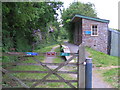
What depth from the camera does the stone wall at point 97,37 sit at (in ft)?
50.3

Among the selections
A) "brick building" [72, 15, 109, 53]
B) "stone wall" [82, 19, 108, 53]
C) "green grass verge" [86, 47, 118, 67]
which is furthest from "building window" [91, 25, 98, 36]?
"green grass verge" [86, 47, 118, 67]

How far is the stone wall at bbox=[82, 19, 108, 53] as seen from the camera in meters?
Answer: 15.3

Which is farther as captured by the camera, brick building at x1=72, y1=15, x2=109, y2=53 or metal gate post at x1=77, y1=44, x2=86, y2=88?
brick building at x1=72, y1=15, x2=109, y2=53

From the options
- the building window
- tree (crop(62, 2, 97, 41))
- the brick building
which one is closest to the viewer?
the brick building

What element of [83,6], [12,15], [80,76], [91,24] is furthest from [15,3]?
[83,6]

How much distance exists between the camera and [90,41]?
15.4 meters

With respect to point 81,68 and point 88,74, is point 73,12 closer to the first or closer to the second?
point 81,68

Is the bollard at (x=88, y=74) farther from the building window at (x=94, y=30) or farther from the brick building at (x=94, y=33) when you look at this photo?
the building window at (x=94, y=30)

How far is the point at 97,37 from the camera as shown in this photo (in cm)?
1540

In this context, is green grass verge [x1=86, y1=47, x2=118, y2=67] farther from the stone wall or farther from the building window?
the building window

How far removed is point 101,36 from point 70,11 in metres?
9.41

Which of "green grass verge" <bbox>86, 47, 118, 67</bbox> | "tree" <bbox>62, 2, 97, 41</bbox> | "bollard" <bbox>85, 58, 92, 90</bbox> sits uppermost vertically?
"tree" <bbox>62, 2, 97, 41</bbox>

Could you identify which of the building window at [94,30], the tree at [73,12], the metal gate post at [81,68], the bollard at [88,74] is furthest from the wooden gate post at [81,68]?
the tree at [73,12]

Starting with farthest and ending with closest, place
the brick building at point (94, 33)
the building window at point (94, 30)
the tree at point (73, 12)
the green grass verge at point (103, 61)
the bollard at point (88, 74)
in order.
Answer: the tree at point (73, 12)
the building window at point (94, 30)
the brick building at point (94, 33)
the green grass verge at point (103, 61)
the bollard at point (88, 74)
